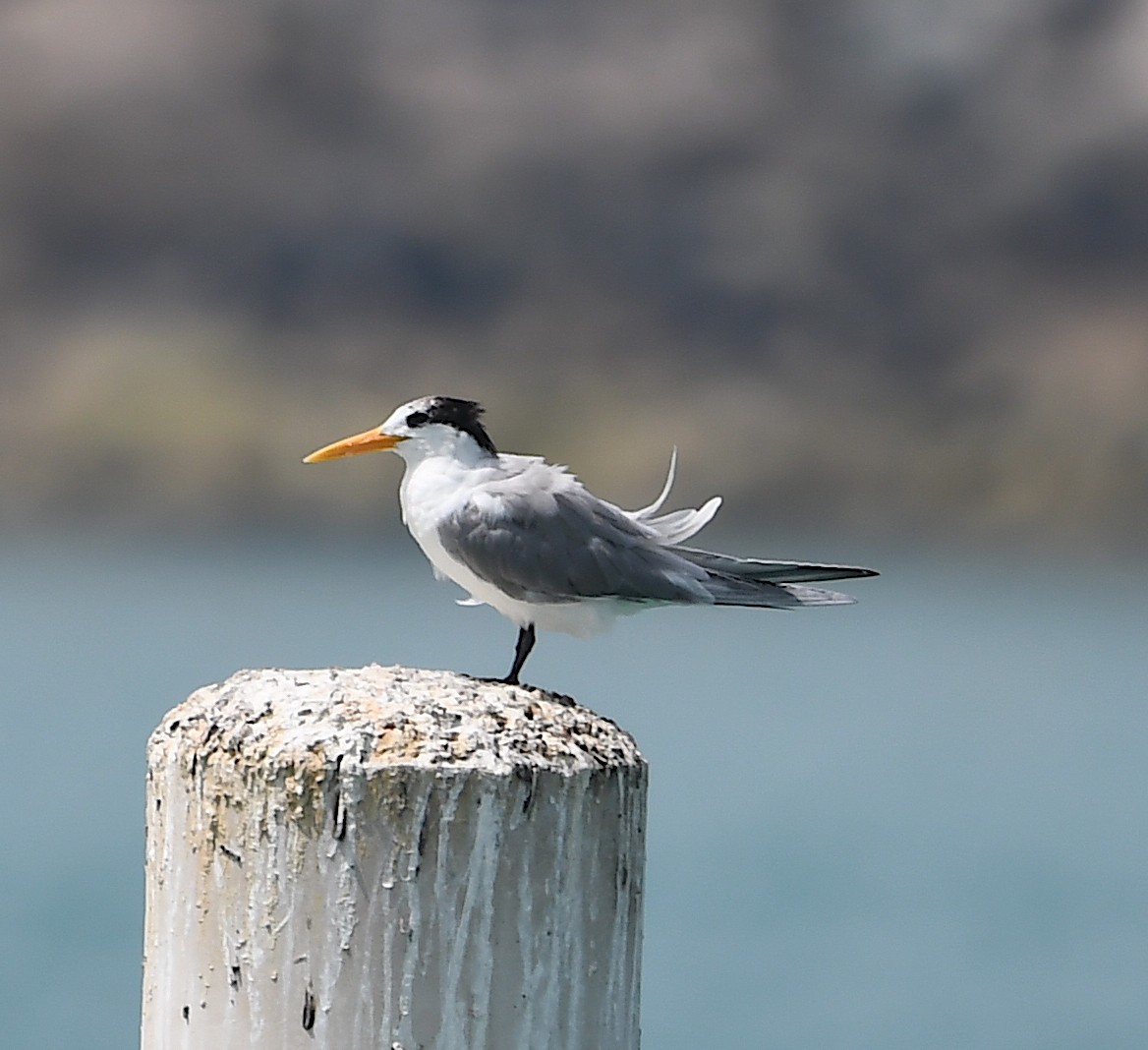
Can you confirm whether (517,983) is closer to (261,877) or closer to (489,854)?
(489,854)

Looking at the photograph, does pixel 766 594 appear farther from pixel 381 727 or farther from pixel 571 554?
pixel 381 727

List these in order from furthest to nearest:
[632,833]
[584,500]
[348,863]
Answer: [584,500] < [632,833] < [348,863]

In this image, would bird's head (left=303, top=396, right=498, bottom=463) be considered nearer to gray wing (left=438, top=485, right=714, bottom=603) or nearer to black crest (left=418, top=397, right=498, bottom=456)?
black crest (left=418, top=397, right=498, bottom=456)

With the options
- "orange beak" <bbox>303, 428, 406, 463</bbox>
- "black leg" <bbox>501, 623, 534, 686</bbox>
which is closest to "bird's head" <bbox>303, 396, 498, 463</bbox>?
"orange beak" <bbox>303, 428, 406, 463</bbox>

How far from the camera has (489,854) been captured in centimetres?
118

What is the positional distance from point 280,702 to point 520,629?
2.41 ft

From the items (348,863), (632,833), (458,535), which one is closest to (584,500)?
(458,535)

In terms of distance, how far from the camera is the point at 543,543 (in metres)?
1.93

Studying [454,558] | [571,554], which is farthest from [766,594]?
[454,558]

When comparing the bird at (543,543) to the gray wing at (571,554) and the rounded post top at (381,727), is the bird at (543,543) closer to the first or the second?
the gray wing at (571,554)

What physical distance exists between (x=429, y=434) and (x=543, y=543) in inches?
9.5

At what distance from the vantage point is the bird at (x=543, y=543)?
75.1 inches

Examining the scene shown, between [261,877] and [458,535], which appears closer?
[261,877]

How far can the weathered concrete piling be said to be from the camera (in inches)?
46.2
